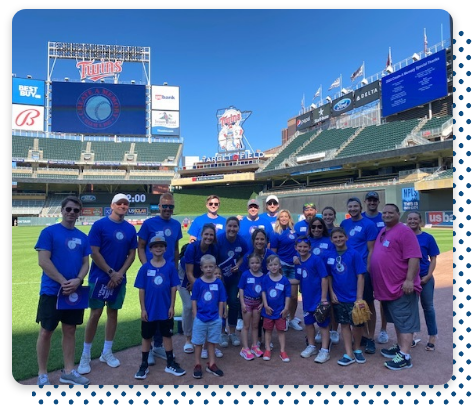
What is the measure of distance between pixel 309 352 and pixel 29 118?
5730 centimetres

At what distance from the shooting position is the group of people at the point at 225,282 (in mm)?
3637

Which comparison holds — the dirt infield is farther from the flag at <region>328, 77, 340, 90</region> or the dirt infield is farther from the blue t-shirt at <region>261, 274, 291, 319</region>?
the flag at <region>328, 77, 340, 90</region>

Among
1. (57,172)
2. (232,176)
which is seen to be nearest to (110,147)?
(57,172)

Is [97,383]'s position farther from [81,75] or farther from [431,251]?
[81,75]

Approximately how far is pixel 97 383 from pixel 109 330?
0.69 m

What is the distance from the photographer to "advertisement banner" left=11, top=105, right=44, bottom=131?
4766cm

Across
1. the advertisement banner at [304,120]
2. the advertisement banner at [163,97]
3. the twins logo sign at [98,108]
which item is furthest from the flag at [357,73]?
the twins logo sign at [98,108]

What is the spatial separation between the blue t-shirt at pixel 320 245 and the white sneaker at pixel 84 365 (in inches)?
128

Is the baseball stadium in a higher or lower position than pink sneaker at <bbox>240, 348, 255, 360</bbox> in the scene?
higher

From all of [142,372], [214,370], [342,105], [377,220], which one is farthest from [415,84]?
[142,372]

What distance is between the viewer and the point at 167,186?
53750 mm

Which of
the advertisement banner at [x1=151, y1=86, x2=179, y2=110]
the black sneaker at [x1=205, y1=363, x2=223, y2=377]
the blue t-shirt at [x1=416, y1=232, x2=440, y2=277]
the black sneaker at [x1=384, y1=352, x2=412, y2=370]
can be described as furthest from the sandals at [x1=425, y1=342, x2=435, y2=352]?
the advertisement banner at [x1=151, y1=86, x2=179, y2=110]

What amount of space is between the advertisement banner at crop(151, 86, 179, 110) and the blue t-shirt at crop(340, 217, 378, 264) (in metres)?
53.6

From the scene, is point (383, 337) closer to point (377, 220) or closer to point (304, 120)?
point (377, 220)
